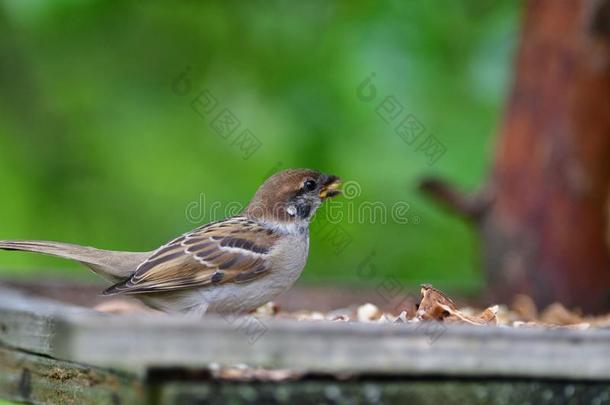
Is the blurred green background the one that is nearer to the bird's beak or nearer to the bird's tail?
the bird's beak

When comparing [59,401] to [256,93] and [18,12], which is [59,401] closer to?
[18,12]

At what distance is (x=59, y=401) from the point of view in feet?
11.6

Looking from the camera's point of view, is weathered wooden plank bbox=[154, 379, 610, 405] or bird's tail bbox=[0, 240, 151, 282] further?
bird's tail bbox=[0, 240, 151, 282]

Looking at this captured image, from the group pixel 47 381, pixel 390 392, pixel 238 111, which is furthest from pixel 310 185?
pixel 390 392

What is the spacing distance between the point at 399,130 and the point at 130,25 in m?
2.04

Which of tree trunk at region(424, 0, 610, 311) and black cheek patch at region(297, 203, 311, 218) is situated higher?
black cheek patch at region(297, 203, 311, 218)

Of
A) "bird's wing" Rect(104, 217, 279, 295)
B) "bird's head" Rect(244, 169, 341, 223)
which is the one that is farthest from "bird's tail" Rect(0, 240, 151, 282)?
"bird's head" Rect(244, 169, 341, 223)

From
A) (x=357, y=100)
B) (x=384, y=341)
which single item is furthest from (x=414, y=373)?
(x=357, y=100)

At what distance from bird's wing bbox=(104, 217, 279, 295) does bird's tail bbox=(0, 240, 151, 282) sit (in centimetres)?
19

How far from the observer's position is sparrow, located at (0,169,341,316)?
4.39 metres

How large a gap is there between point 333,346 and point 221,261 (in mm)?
1984

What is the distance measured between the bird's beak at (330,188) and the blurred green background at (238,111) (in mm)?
1467

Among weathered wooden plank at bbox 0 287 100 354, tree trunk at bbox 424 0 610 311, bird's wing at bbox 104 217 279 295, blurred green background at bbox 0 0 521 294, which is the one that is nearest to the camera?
weathered wooden plank at bbox 0 287 100 354

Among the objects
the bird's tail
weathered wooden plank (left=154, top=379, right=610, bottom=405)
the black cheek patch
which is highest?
the bird's tail
